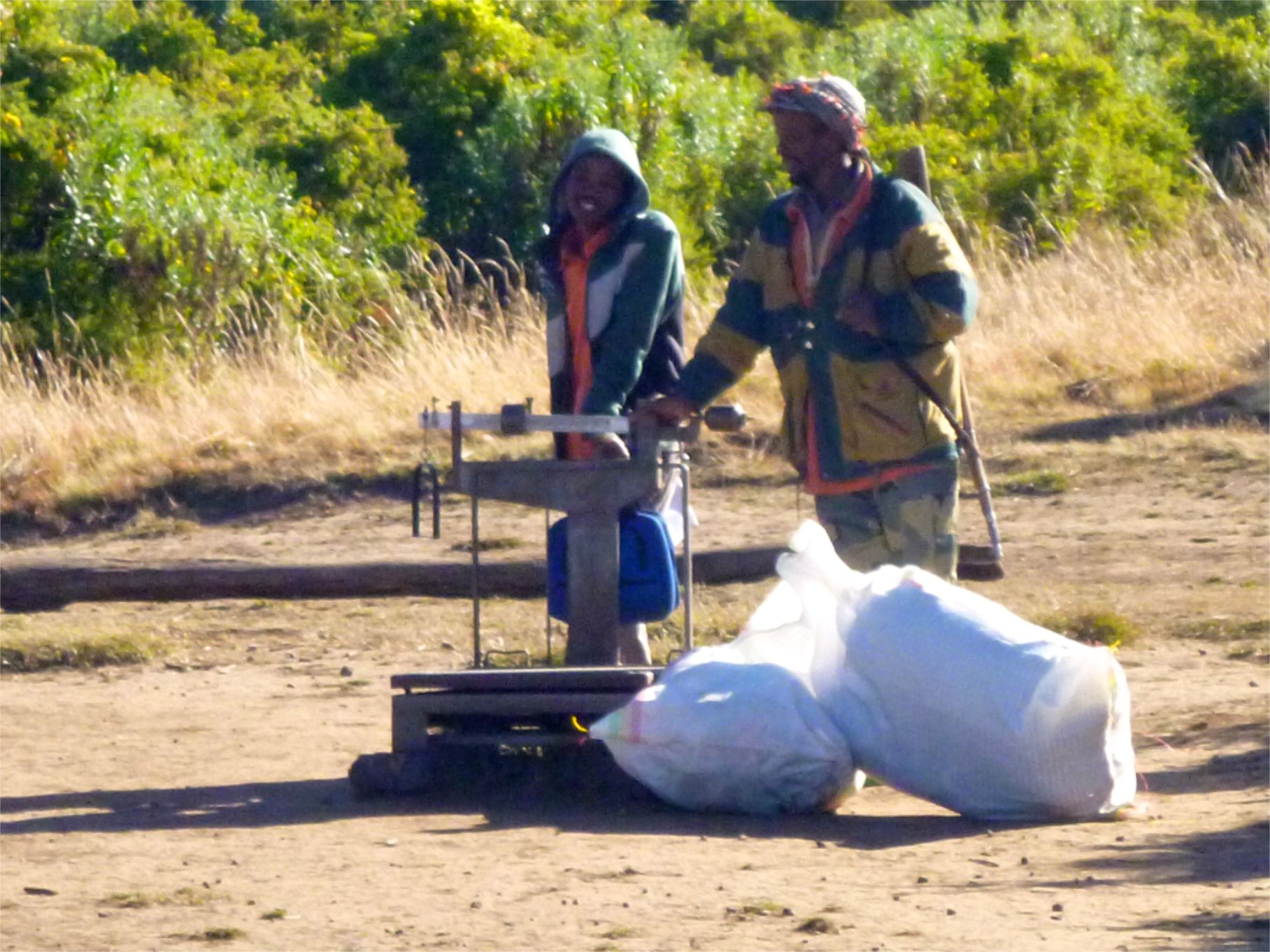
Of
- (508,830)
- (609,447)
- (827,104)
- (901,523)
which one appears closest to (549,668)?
(508,830)

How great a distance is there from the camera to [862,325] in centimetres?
483

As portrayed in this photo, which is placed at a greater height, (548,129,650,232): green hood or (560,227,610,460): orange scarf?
(548,129,650,232): green hood

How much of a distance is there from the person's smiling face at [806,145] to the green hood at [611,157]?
0.46 metres

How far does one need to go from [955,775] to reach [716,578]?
3.71 meters

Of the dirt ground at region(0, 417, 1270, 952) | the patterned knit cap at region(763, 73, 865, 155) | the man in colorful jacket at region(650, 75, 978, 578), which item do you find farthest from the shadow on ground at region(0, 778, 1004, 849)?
the patterned knit cap at region(763, 73, 865, 155)

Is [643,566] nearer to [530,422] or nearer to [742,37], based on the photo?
[530,422]

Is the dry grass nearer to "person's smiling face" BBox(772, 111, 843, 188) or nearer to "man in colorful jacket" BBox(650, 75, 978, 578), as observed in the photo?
"man in colorful jacket" BBox(650, 75, 978, 578)

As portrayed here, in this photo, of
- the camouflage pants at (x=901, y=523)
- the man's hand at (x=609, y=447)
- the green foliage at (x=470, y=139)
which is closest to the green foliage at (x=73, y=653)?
the man's hand at (x=609, y=447)

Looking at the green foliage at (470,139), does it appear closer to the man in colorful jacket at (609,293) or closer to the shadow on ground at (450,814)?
the man in colorful jacket at (609,293)

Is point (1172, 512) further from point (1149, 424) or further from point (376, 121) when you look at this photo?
point (376, 121)

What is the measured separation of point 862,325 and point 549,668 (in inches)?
46.1

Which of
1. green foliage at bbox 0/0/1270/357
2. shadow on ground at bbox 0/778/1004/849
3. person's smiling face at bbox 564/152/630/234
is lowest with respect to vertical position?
shadow on ground at bbox 0/778/1004/849

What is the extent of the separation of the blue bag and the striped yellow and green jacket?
45 cm

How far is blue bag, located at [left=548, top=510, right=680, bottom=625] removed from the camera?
5.21 meters
